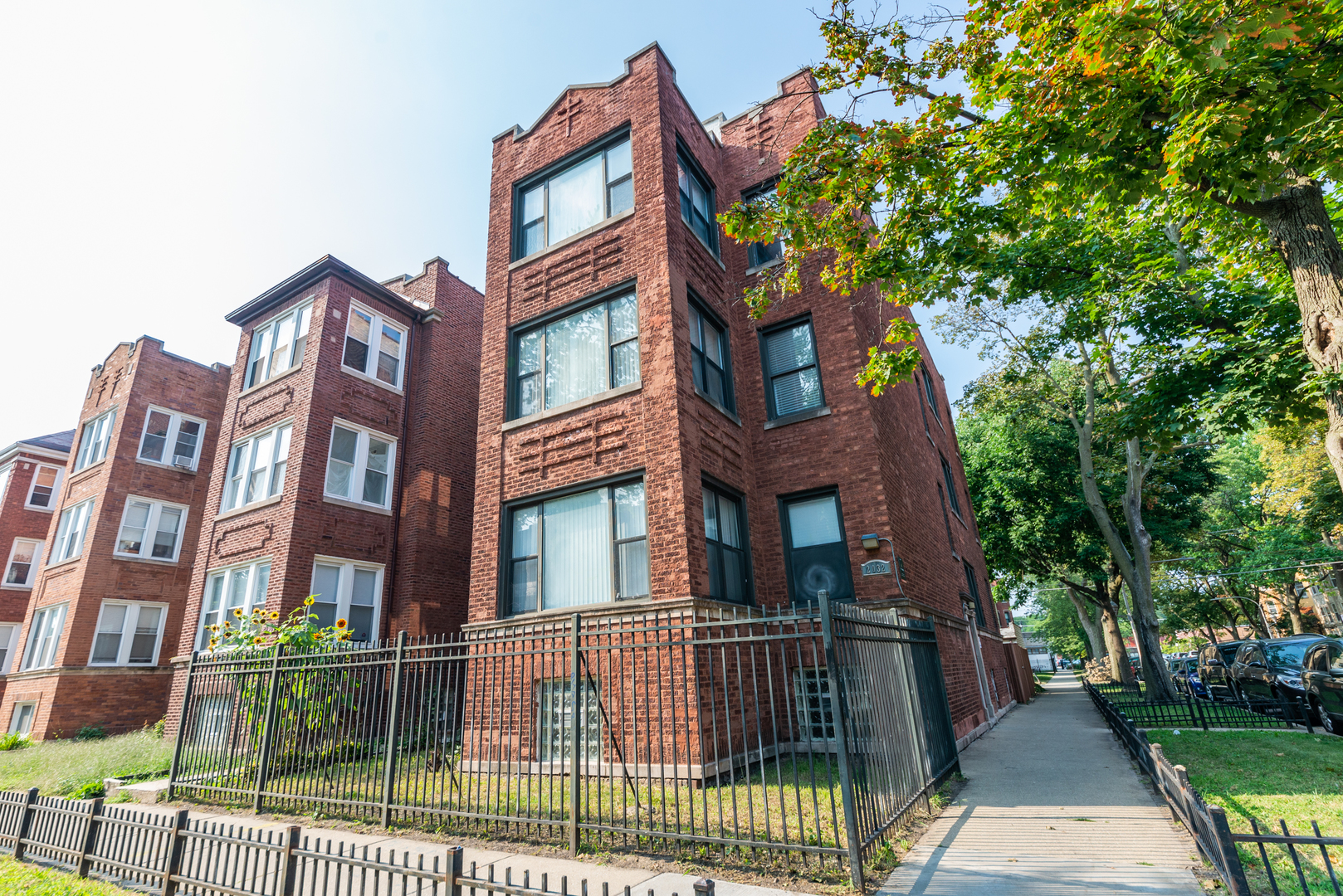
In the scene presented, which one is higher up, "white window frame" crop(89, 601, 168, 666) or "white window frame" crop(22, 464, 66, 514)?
"white window frame" crop(22, 464, 66, 514)

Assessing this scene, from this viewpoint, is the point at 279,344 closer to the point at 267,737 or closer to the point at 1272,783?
the point at 267,737

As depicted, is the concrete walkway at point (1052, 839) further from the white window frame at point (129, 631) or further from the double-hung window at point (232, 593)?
the white window frame at point (129, 631)

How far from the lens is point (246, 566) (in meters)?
14.4

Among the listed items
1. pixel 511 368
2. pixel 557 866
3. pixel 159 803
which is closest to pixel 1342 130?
pixel 557 866

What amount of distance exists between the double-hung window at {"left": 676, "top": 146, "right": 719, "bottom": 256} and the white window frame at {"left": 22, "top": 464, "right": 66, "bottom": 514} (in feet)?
93.1

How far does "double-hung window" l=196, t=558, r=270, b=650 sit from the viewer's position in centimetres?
1387

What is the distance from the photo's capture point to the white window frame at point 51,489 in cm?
2539

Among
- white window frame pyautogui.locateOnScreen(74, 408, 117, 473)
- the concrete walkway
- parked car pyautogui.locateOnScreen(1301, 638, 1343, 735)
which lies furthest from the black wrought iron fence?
white window frame pyautogui.locateOnScreen(74, 408, 117, 473)

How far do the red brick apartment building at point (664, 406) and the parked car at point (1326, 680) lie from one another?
18.3 ft

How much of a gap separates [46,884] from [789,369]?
38.5 feet

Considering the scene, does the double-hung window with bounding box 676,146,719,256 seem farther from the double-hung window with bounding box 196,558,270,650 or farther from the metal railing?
the double-hung window with bounding box 196,558,270,650

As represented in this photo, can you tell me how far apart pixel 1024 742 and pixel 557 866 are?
983 centimetres

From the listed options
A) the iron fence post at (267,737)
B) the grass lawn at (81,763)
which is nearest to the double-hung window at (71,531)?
the grass lawn at (81,763)

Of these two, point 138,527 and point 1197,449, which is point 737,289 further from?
point 1197,449
